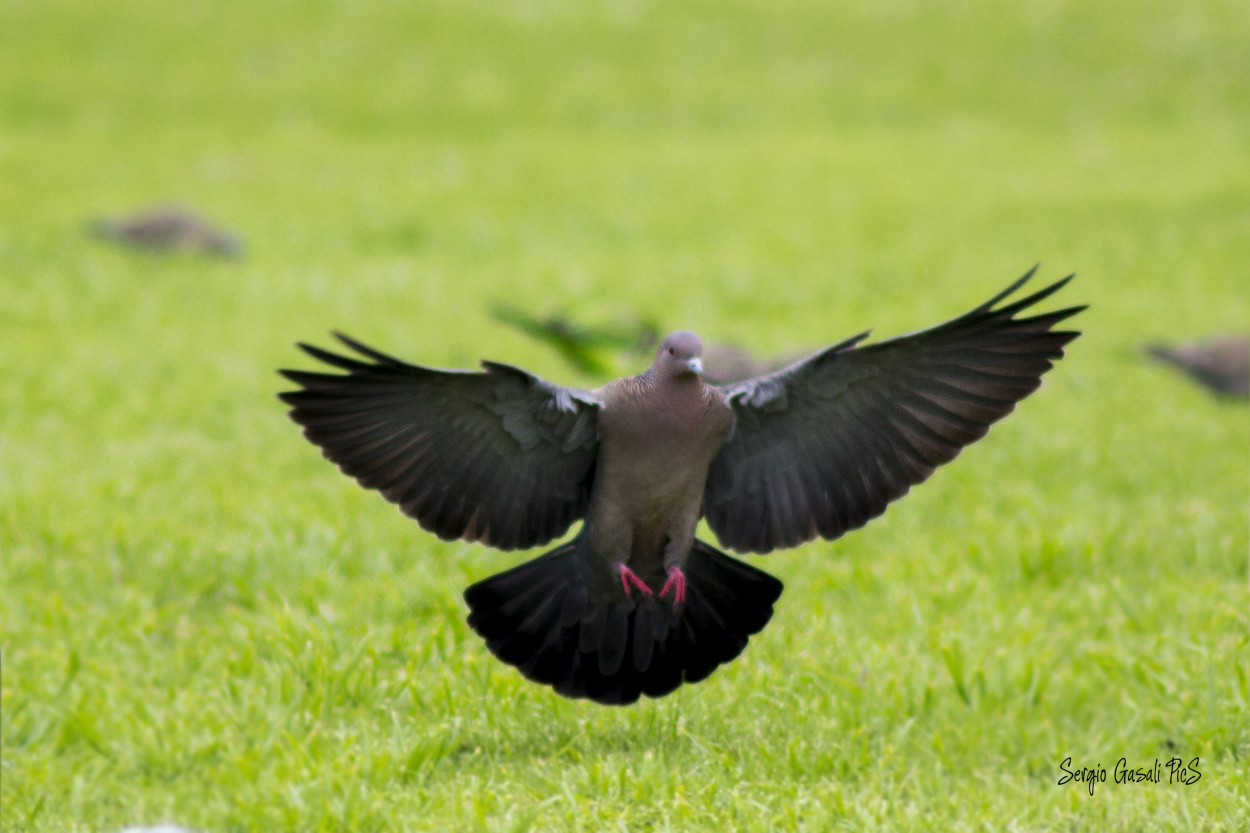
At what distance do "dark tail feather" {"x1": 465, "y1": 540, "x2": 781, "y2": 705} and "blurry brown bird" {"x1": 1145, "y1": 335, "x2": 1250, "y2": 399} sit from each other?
5320 mm

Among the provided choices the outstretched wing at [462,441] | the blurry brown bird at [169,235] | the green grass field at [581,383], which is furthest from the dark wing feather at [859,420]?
the blurry brown bird at [169,235]

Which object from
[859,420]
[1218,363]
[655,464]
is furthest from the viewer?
[1218,363]

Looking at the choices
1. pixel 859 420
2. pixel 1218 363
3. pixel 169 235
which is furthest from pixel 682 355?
pixel 169 235

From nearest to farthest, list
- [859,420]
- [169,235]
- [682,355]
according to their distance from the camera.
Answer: [682,355]
[859,420]
[169,235]

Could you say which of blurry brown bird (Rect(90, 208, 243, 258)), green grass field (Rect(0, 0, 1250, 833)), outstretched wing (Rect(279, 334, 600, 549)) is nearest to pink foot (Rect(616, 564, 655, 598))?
outstretched wing (Rect(279, 334, 600, 549))

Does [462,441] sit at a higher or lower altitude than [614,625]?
higher

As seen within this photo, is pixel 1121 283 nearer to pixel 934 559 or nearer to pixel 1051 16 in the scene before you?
pixel 934 559

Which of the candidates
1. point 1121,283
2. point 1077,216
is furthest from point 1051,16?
point 1121,283

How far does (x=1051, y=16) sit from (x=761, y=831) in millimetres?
21136

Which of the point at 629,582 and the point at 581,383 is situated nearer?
the point at 629,582

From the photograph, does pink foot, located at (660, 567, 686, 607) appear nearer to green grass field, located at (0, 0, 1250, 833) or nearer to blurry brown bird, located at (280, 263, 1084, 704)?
blurry brown bird, located at (280, 263, 1084, 704)

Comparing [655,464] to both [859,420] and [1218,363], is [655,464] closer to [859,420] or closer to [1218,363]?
[859,420]

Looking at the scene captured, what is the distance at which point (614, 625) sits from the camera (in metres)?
4.14

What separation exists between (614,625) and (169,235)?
8.63m
